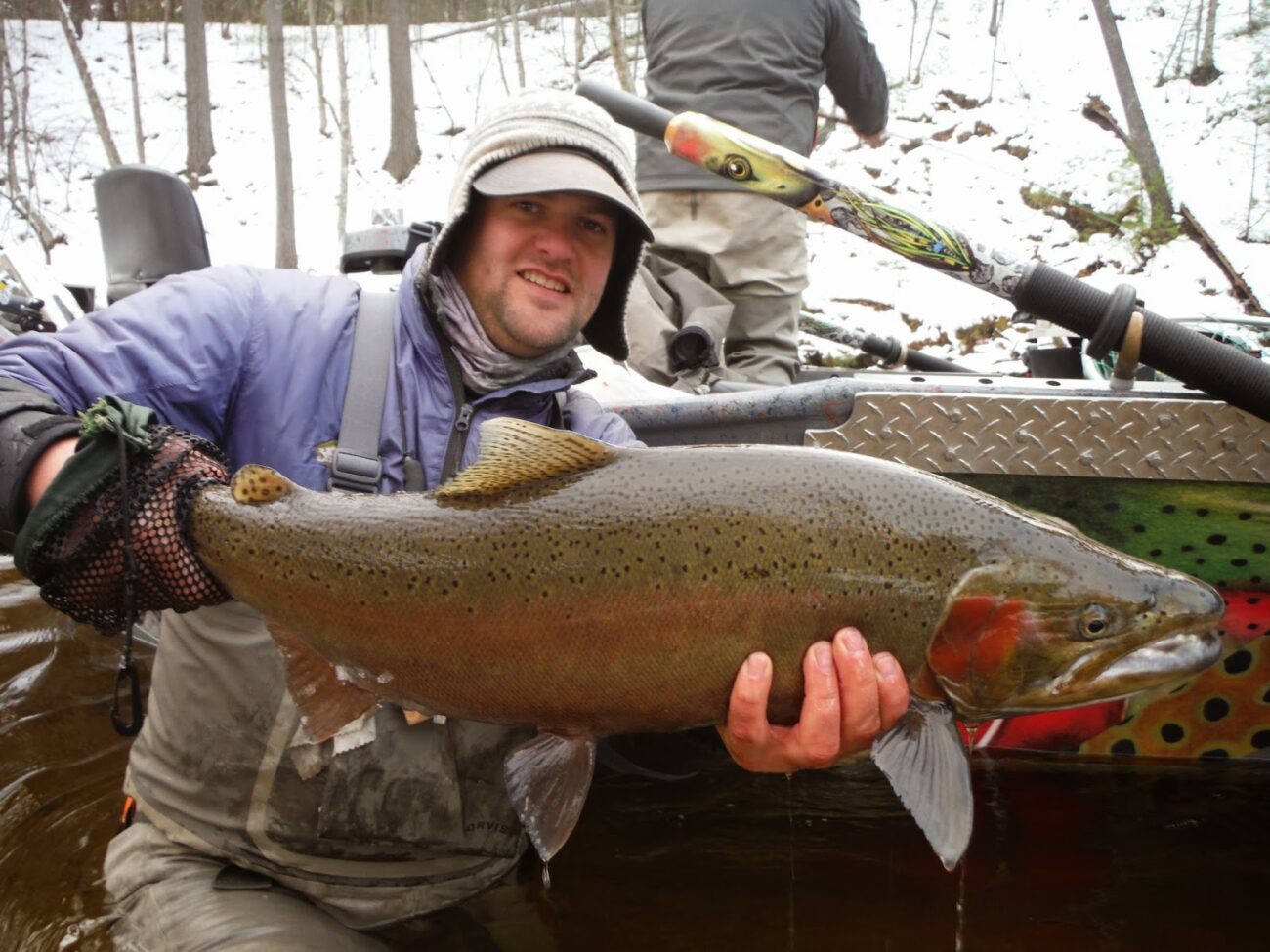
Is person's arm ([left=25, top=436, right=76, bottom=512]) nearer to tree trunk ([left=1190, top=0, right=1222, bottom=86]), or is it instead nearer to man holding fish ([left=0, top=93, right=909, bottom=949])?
man holding fish ([left=0, top=93, right=909, bottom=949])

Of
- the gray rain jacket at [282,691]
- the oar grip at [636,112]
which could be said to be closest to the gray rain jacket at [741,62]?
the oar grip at [636,112]

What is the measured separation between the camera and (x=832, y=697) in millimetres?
1940

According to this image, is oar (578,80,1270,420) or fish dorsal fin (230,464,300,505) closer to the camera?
fish dorsal fin (230,464,300,505)

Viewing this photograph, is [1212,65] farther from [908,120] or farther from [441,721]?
[441,721]

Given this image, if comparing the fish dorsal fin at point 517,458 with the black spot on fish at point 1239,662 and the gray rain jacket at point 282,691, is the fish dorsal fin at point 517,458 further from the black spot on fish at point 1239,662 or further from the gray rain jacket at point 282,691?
the black spot on fish at point 1239,662

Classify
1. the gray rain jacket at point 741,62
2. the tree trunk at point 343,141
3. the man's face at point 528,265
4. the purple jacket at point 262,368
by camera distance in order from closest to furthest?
the purple jacket at point 262,368 → the man's face at point 528,265 → the gray rain jacket at point 741,62 → the tree trunk at point 343,141

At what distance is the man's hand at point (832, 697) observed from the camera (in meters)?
1.92

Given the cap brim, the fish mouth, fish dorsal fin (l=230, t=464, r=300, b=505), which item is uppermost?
the cap brim

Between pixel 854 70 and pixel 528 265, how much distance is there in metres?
3.35

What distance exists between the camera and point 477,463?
1.94m

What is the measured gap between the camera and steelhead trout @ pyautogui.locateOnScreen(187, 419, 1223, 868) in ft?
6.19

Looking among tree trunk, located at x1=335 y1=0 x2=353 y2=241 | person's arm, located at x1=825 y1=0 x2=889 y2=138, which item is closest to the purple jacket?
person's arm, located at x1=825 y1=0 x2=889 y2=138

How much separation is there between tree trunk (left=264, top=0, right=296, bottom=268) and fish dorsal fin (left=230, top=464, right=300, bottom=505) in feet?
60.4

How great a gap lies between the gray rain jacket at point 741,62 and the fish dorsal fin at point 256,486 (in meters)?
3.40
